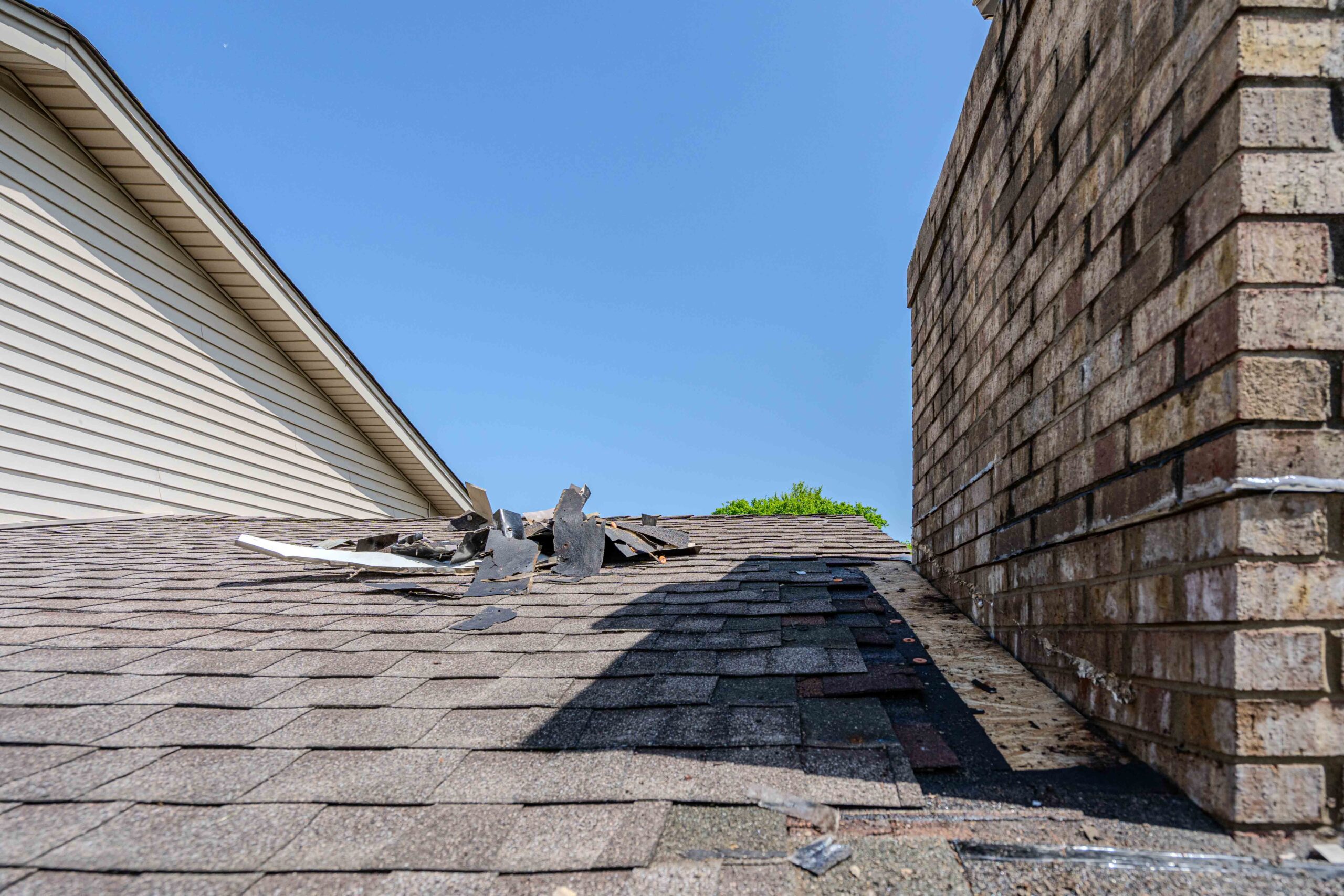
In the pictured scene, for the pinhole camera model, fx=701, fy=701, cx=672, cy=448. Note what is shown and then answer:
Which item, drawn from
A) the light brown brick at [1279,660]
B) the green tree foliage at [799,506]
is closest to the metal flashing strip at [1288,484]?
the light brown brick at [1279,660]

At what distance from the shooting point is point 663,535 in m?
6.02

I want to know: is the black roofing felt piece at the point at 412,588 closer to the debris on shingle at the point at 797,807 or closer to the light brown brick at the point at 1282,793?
the debris on shingle at the point at 797,807

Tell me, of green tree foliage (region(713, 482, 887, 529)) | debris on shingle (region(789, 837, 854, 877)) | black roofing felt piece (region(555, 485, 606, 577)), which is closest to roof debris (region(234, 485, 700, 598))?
black roofing felt piece (region(555, 485, 606, 577))

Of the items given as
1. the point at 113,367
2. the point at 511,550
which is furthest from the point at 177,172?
the point at 511,550

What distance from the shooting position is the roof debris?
4.98m

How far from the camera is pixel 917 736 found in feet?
7.40

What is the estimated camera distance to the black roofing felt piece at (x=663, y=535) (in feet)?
19.1

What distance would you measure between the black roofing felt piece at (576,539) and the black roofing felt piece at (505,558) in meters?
0.20

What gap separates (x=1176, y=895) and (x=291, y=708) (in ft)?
9.24

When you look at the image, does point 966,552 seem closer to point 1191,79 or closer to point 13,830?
point 1191,79

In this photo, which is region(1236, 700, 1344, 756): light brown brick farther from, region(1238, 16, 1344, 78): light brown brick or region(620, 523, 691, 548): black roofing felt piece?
region(620, 523, 691, 548): black roofing felt piece

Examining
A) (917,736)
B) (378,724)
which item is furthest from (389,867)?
(917,736)

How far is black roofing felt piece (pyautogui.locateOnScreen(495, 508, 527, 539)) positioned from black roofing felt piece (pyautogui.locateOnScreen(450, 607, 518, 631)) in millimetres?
1481

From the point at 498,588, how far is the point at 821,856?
3.29 m
